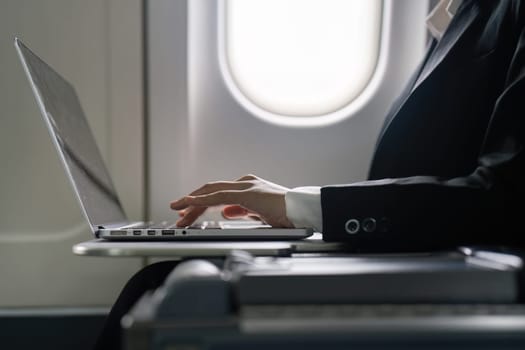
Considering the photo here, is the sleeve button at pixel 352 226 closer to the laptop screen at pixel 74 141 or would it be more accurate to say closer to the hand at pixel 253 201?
the hand at pixel 253 201

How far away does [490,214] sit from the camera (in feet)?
2.71

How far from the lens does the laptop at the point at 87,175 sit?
910 mm

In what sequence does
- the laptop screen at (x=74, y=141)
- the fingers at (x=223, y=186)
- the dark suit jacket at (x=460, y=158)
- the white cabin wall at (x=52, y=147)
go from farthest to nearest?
the white cabin wall at (x=52, y=147) → the fingers at (x=223, y=186) → the laptop screen at (x=74, y=141) → the dark suit jacket at (x=460, y=158)

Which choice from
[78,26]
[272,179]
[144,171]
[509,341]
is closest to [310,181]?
[272,179]

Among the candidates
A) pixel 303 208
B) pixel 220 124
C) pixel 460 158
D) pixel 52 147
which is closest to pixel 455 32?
pixel 460 158

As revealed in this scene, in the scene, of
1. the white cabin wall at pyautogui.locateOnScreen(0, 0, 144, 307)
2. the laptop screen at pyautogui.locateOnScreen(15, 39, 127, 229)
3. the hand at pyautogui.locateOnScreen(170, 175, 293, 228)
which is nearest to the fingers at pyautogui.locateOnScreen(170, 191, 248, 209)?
the hand at pyautogui.locateOnScreen(170, 175, 293, 228)

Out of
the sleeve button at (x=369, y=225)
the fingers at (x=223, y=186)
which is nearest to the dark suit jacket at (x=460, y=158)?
the sleeve button at (x=369, y=225)

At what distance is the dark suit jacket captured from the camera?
826 millimetres

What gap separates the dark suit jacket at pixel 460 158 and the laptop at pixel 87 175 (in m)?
0.13

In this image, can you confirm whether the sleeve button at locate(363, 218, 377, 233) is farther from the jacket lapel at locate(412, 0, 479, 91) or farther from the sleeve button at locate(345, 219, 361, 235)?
the jacket lapel at locate(412, 0, 479, 91)

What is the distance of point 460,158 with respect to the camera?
3.28ft

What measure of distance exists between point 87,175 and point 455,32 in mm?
758

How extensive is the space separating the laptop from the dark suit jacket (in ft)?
0.43

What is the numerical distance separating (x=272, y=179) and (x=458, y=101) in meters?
0.65
